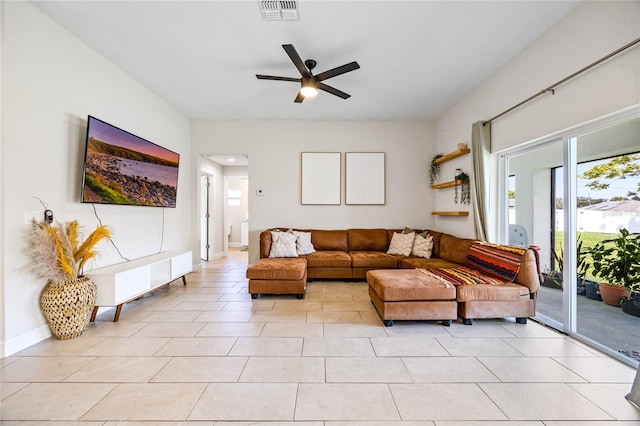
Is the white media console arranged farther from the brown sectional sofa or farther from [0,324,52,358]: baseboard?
the brown sectional sofa

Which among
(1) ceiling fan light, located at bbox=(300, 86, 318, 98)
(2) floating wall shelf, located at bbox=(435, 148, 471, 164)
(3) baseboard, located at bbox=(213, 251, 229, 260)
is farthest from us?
(3) baseboard, located at bbox=(213, 251, 229, 260)

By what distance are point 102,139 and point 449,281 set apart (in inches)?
163

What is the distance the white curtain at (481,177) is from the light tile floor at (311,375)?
1.29 m

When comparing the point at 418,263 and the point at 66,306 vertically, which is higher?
the point at 418,263

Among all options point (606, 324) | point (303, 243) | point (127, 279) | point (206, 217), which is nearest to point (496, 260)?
point (606, 324)

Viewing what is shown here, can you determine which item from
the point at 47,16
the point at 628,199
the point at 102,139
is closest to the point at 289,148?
the point at 102,139

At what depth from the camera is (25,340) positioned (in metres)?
2.19

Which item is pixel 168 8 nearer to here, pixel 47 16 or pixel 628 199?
pixel 47 16

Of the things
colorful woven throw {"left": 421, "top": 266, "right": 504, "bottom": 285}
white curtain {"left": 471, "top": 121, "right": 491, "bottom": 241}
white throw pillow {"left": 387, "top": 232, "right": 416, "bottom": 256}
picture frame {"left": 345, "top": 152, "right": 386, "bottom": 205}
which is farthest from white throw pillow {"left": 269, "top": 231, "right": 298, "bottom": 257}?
white curtain {"left": 471, "top": 121, "right": 491, "bottom": 241}

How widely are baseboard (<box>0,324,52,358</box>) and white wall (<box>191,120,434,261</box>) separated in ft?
10.1

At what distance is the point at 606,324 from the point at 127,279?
16.3 ft

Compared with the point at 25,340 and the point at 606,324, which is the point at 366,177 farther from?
the point at 25,340

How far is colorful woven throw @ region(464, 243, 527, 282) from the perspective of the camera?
2.75m

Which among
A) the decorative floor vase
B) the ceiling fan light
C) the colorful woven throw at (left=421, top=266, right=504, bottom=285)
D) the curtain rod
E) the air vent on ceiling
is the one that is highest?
the air vent on ceiling
